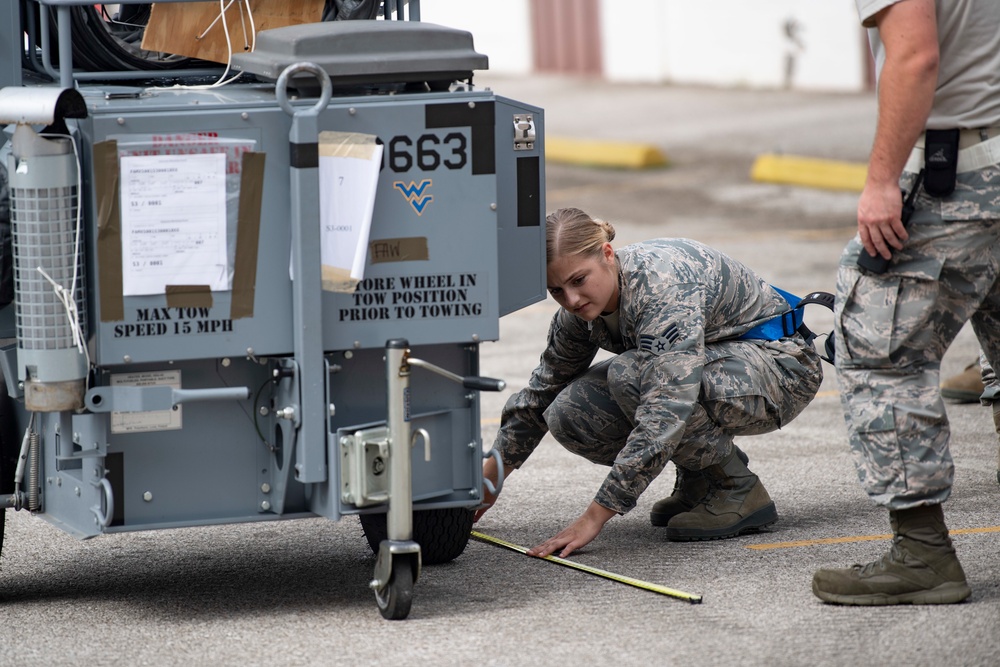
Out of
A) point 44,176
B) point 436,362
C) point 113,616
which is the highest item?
point 44,176

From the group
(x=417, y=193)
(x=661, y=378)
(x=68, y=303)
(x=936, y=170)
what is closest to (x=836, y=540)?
(x=661, y=378)

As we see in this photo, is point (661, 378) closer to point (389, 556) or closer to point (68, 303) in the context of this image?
point (389, 556)

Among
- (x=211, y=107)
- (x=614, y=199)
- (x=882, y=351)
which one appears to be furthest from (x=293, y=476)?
(x=614, y=199)

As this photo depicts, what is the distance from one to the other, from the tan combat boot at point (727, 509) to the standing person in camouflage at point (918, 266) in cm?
79

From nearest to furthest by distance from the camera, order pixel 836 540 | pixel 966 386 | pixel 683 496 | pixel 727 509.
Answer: pixel 836 540
pixel 727 509
pixel 683 496
pixel 966 386

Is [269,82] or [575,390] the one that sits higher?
[269,82]

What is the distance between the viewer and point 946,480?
3885mm

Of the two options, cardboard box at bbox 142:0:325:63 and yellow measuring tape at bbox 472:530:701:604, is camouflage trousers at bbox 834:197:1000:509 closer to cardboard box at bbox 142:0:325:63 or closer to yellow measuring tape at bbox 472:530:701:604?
yellow measuring tape at bbox 472:530:701:604

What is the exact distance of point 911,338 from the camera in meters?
3.83

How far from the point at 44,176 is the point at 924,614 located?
242 centimetres

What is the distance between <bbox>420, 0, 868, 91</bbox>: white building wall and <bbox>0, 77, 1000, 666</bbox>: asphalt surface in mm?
11418

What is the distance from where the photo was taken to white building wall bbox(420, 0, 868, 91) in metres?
17.5

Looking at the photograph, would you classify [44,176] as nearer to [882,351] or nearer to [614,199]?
[882,351]

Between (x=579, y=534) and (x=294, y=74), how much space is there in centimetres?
159
